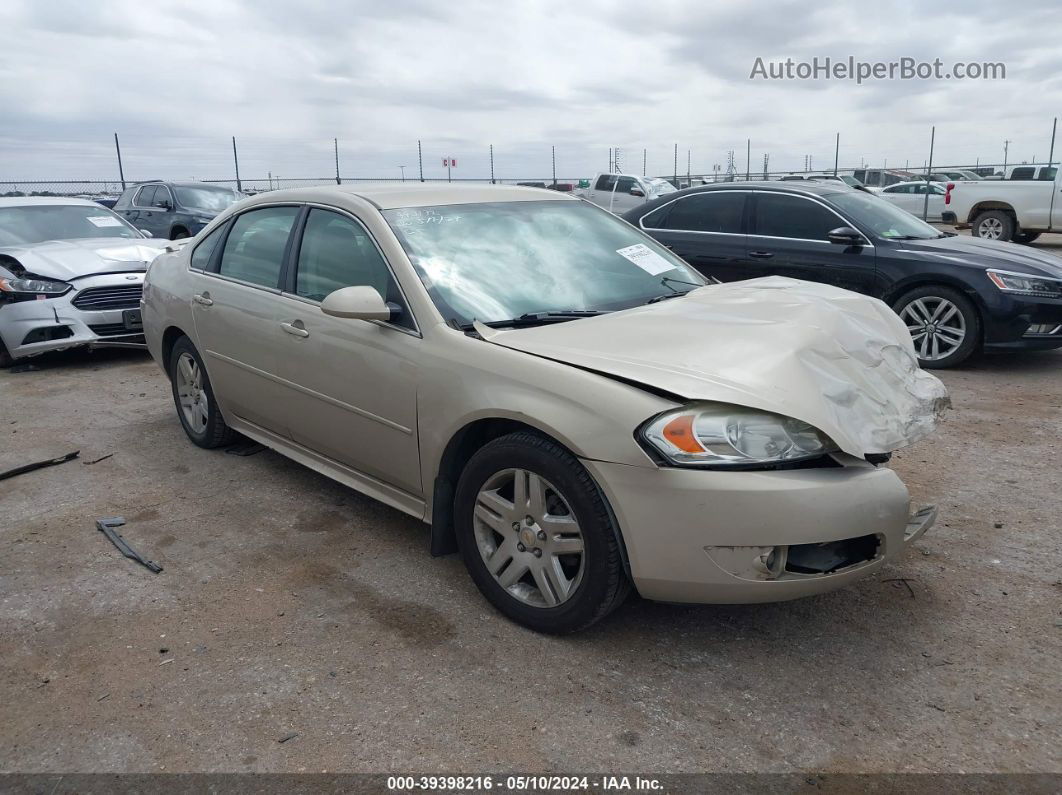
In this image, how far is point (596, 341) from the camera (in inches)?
121

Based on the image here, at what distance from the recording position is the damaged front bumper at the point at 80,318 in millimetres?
7367

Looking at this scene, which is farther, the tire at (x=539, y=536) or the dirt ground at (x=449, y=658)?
the tire at (x=539, y=536)

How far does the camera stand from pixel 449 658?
116 inches

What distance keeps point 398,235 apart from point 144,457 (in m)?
2.54

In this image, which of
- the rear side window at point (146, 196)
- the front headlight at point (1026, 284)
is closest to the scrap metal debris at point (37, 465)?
the front headlight at point (1026, 284)

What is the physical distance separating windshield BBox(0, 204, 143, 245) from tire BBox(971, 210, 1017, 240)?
47.9 feet

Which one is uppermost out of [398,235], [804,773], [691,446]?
[398,235]

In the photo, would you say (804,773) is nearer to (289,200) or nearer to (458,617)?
Result: (458,617)

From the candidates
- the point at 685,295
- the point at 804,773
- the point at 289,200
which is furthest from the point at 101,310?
the point at 804,773

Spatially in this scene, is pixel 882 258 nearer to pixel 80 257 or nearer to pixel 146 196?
pixel 80 257

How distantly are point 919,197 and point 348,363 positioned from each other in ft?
73.0

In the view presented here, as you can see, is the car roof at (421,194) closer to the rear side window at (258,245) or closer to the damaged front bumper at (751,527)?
the rear side window at (258,245)

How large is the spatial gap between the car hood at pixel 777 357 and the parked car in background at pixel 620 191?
1957 cm

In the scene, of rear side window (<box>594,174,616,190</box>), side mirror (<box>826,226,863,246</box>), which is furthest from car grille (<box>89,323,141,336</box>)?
rear side window (<box>594,174,616,190</box>)
